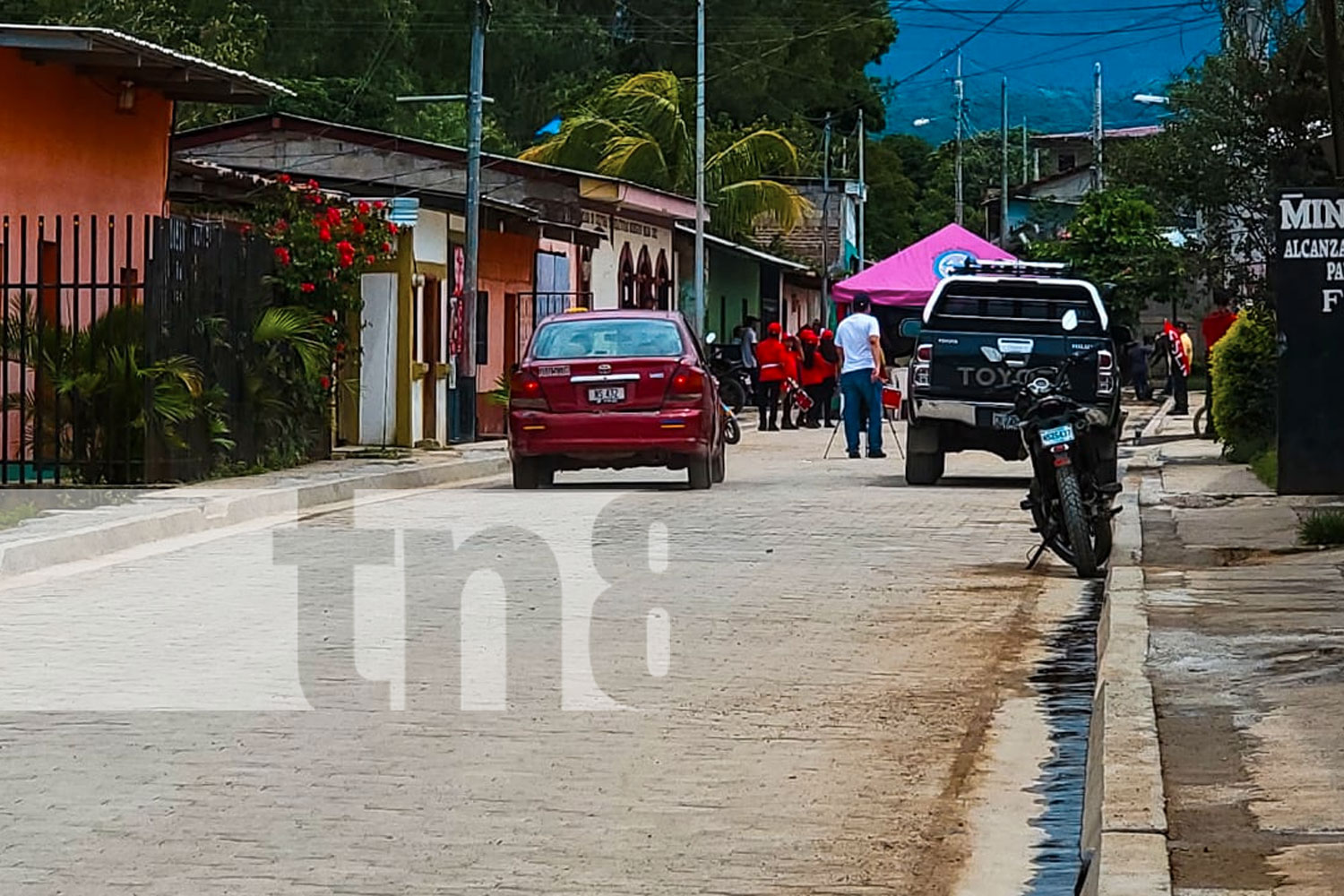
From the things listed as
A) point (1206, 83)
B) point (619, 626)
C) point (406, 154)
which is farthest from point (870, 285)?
point (619, 626)

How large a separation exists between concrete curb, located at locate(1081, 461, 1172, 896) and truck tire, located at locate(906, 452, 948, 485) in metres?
11.4

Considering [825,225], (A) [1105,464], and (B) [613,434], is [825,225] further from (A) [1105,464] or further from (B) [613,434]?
(A) [1105,464]

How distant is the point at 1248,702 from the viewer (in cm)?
897

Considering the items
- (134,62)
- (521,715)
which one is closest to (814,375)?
(134,62)

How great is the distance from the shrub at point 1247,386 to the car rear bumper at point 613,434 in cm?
573

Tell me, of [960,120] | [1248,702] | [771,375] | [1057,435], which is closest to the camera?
[1248,702]

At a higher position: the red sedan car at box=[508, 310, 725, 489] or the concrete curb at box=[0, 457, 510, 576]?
the red sedan car at box=[508, 310, 725, 489]

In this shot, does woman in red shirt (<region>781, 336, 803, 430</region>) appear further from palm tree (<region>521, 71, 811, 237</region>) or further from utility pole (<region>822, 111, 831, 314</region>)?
utility pole (<region>822, 111, 831, 314</region>)

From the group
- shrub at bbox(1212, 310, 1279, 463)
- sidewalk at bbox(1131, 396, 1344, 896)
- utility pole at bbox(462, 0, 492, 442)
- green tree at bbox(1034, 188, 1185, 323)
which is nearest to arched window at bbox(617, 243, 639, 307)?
green tree at bbox(1034, 188, 1185, 323)

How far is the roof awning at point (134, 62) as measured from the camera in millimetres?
21172

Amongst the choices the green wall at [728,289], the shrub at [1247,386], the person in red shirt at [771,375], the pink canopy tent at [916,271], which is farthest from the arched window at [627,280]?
the shrub at [1247,386]

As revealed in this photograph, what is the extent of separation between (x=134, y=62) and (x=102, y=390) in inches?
147

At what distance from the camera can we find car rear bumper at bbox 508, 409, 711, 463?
21.9 meters

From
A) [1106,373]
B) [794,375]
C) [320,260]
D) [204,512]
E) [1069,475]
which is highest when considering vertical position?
[320,260]
